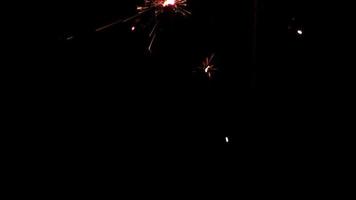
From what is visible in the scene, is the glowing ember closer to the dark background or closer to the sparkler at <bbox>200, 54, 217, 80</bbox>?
the dark background

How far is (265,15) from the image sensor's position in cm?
160

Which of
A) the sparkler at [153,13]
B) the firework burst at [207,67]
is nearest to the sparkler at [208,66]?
the firework burst at [207,67]

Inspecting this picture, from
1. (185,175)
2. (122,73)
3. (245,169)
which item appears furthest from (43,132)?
(245,169)

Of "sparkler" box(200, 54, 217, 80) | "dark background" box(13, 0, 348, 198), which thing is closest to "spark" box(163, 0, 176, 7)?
"dark background" box(13, 0, 348, 198)

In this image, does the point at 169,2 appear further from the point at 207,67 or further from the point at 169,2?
the point at 207,67

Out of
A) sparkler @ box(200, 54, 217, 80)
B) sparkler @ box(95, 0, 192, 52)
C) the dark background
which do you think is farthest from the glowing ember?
sparkler @ box(200, 54, 217, 80)

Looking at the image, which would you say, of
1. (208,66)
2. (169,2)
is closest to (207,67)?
(208,66)

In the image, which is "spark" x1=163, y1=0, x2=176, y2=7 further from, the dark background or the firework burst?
the firework burst

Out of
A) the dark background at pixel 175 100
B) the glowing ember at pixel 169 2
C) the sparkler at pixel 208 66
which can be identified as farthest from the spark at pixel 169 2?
the sparkler at pixel 208 66

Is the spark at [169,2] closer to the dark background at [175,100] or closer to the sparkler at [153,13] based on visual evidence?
the sparkler at [153,13]

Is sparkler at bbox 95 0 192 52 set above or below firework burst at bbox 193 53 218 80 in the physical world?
above

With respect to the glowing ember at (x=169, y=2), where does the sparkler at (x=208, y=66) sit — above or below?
below

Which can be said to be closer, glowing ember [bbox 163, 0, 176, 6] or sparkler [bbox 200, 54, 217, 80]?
glowing ember [bbox 163, 0, 176, 6]

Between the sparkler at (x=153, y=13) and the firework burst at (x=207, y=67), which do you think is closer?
the sparkler at (x=153, y=13)
